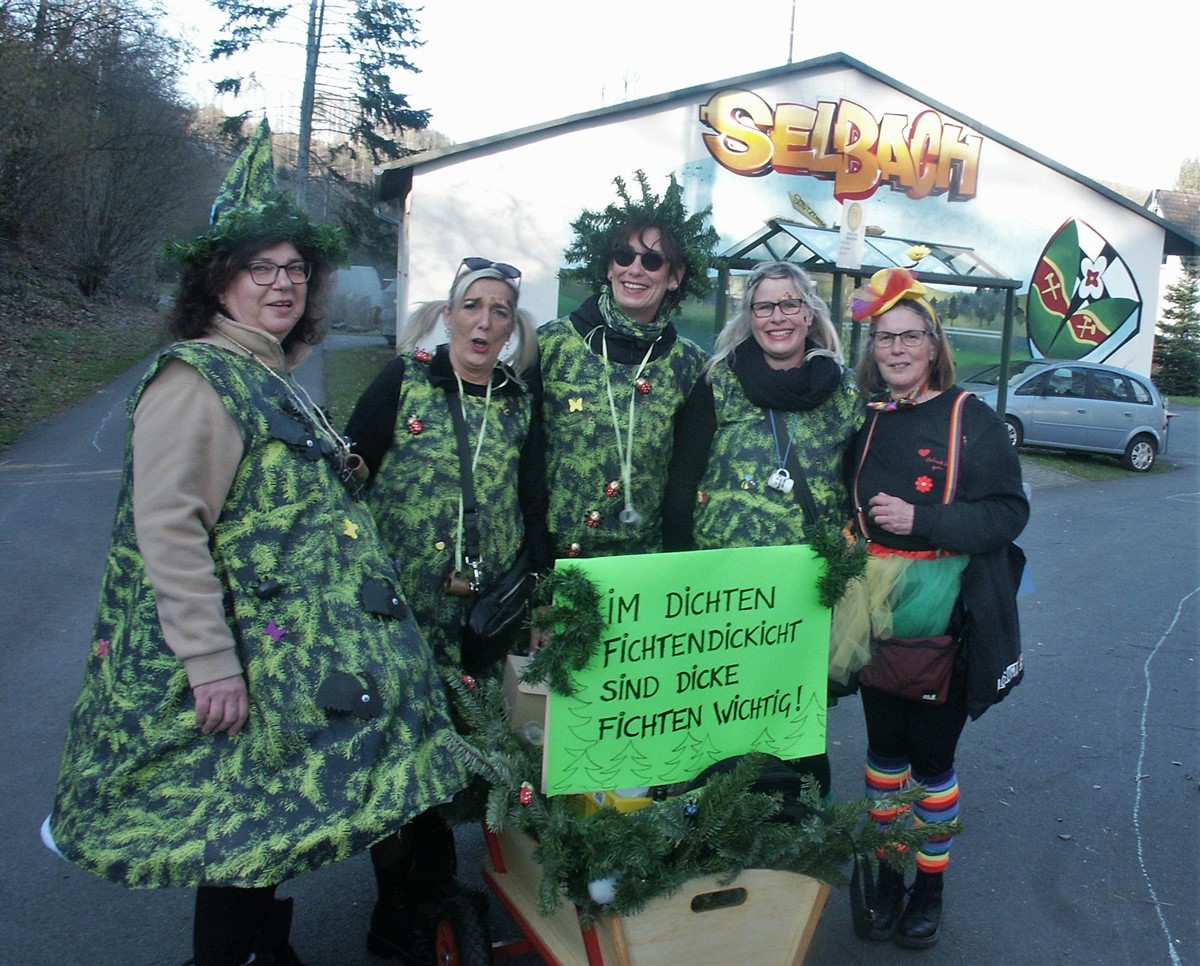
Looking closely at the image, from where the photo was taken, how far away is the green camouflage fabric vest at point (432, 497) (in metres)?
2.78

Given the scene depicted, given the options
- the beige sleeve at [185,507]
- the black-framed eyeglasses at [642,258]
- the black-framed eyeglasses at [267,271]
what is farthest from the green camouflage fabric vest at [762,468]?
the beige sleeve at [185,507]

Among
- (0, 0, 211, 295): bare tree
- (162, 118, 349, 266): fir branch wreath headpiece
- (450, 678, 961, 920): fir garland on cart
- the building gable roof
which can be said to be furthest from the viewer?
(0, 0, 211, 295): bare tree

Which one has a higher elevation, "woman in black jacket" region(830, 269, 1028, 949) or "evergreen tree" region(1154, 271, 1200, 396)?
"evergreen tree" region(1154, 271, 1200, 396)

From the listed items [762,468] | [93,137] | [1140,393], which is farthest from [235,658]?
[93,137]

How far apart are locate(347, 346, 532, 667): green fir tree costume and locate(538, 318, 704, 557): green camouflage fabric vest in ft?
0.83

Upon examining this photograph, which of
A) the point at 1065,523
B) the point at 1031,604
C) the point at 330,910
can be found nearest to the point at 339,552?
the point at 330,910

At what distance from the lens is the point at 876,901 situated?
10.5 ft

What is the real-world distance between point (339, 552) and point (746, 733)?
1117 millimetres

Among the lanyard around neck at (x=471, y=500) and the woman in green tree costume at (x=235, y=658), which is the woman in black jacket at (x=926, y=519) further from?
the woman in green tree costume at (x=235, y=658)

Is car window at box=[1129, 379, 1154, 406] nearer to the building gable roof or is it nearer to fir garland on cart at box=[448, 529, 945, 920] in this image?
the building gable roof

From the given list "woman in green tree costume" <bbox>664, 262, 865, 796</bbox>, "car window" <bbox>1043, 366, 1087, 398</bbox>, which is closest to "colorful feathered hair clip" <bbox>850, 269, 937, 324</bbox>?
"woman in green tree costume" <bbox>664, 262, 865, 796</bbox>

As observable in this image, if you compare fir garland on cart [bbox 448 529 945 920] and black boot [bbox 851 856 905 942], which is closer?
fir garland on cart [bbox 448 529 945 920]

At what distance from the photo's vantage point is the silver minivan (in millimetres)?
15453

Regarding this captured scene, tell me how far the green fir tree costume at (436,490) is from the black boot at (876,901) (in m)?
1.47
